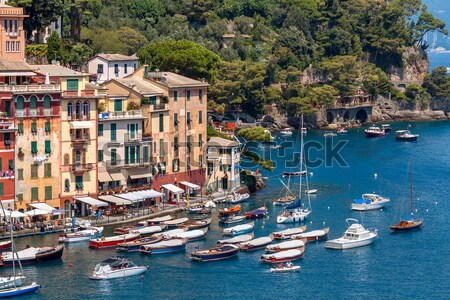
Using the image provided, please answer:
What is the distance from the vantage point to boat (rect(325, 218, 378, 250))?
98.1m

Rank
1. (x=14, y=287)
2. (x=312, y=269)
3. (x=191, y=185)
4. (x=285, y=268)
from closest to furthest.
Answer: (x=14, y=287) → (x=285, y=268) → (x=312, y=269) → (x=191, y=185)

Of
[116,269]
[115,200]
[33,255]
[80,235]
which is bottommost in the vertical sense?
[116,269]

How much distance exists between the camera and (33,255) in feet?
296

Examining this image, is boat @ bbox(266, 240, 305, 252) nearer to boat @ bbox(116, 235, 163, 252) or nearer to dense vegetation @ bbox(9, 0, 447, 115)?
boat @ bbox(116, 235, 163, 252)

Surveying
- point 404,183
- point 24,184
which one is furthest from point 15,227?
point 404,183

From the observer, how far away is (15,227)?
9844cm

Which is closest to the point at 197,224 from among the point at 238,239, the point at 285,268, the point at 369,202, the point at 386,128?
the point at 238,239

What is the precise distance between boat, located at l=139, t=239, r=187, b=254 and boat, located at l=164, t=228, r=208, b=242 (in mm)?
1400

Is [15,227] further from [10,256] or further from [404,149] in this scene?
[404,149]

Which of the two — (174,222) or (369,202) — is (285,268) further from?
(369,202)

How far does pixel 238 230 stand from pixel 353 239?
921cm

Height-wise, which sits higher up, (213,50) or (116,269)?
(213,50)

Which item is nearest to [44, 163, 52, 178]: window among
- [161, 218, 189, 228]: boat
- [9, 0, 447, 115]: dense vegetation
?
[161, 218, 189, 228]: boat

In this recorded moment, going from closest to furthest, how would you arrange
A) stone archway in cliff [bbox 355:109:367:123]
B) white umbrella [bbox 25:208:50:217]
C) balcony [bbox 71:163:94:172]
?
white umbrella [bbox 25:208:50:217], balcony [bbox 71:163:94:172], stone archway in cliff [bbox 355:109:367:123]
